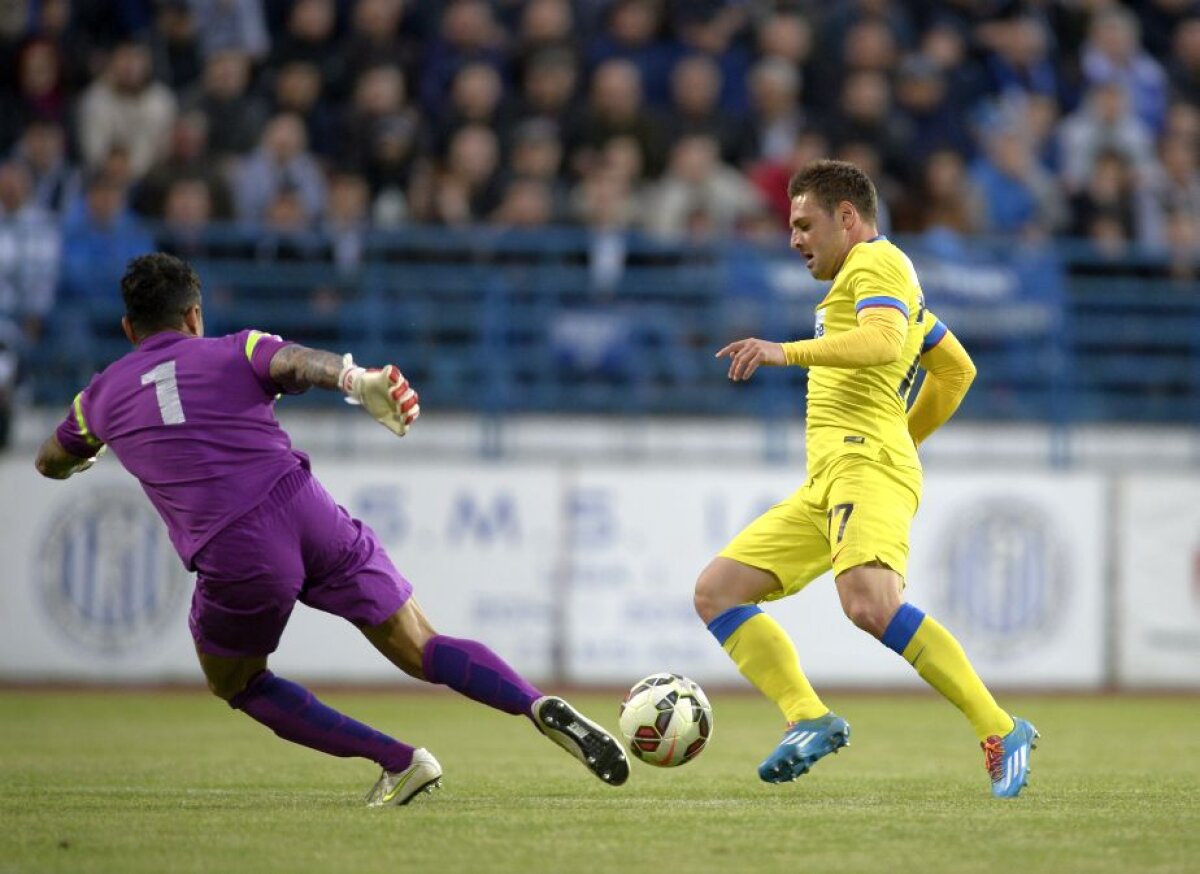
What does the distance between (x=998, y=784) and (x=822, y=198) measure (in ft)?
7.49

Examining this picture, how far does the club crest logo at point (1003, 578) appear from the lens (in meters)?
14.4

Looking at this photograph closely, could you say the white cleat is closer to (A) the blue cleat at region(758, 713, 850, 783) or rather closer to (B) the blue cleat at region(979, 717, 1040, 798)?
(A) the blue cleat at region(758, 713, 850, 783)

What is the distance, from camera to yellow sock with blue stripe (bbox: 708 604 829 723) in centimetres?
739

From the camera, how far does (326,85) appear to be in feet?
52.8

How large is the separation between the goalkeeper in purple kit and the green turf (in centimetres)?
35

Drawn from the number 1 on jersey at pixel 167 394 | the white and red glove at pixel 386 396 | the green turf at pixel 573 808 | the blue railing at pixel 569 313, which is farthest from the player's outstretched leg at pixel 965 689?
the blue railing at pixel 569 313

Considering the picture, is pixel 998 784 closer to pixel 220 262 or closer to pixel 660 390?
pixel 660 390

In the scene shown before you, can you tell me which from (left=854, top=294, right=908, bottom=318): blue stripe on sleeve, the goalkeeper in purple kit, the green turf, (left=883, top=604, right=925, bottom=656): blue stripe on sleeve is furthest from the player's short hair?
the green turf

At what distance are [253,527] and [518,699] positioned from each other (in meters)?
1.13

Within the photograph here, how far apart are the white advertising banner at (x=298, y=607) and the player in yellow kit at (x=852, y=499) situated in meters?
6.80

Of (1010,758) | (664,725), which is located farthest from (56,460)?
(1010,758)

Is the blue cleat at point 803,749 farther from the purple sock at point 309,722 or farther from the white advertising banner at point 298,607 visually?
the white advertising banner at point 298,607

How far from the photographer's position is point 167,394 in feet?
21.9

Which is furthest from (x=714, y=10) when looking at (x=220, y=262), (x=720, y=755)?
(x=720, y=755)
